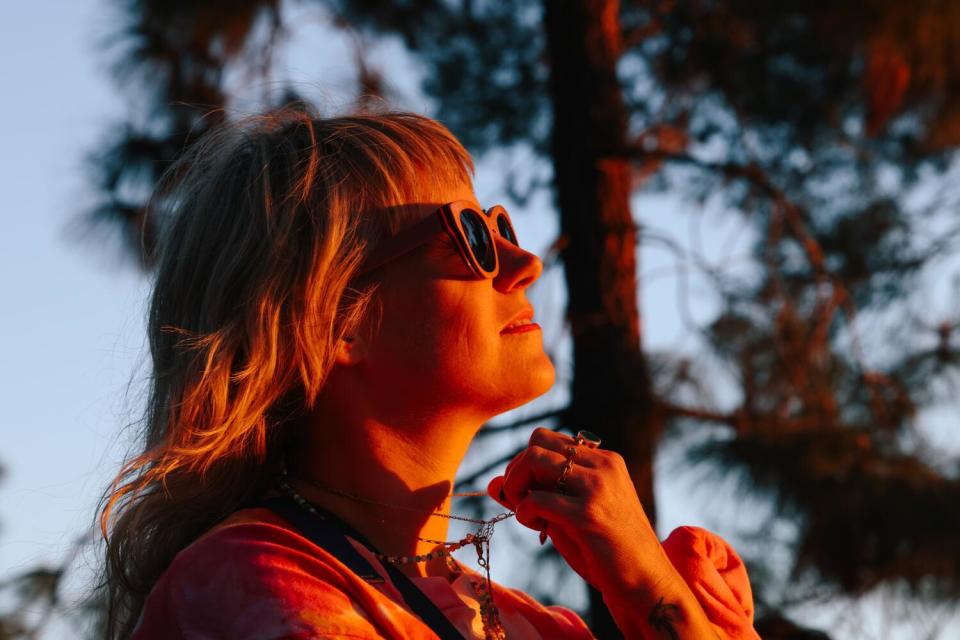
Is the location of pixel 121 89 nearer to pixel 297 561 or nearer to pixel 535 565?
pixel 535 565

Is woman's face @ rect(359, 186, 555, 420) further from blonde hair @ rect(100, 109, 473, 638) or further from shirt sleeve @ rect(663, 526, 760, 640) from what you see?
shirt sleeve @ rect(663, 526, 760, 640)

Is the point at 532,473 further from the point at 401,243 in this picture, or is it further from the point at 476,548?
the point at 401,243

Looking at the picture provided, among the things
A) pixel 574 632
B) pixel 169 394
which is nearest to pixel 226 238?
pixel 169 394

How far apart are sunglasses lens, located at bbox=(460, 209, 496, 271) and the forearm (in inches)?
20.9

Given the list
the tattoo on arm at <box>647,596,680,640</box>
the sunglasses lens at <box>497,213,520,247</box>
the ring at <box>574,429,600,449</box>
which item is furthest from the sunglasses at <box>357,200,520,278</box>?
the tattoo on arm at <box>647,596,680,640</box>

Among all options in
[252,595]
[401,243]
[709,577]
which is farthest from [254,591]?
[709,577]

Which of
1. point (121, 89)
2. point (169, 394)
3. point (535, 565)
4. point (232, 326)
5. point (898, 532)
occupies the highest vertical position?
point (121, 89)

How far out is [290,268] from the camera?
1.76m

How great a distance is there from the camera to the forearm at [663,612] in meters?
1.65

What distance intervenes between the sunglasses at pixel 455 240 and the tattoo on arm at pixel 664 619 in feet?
1.79

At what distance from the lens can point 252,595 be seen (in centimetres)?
144

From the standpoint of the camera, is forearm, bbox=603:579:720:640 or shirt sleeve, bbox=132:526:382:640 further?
forearm, bbox=603:579:720:640

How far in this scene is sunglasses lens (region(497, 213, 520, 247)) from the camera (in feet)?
6.74

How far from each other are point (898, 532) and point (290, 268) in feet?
10.2
